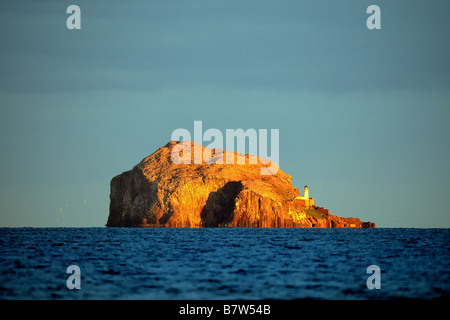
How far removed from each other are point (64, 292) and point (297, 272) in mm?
17497

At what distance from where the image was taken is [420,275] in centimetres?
4059

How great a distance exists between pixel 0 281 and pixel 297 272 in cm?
2060

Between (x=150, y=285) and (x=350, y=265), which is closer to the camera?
(x=150, y=285)

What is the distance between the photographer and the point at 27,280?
37.5m
